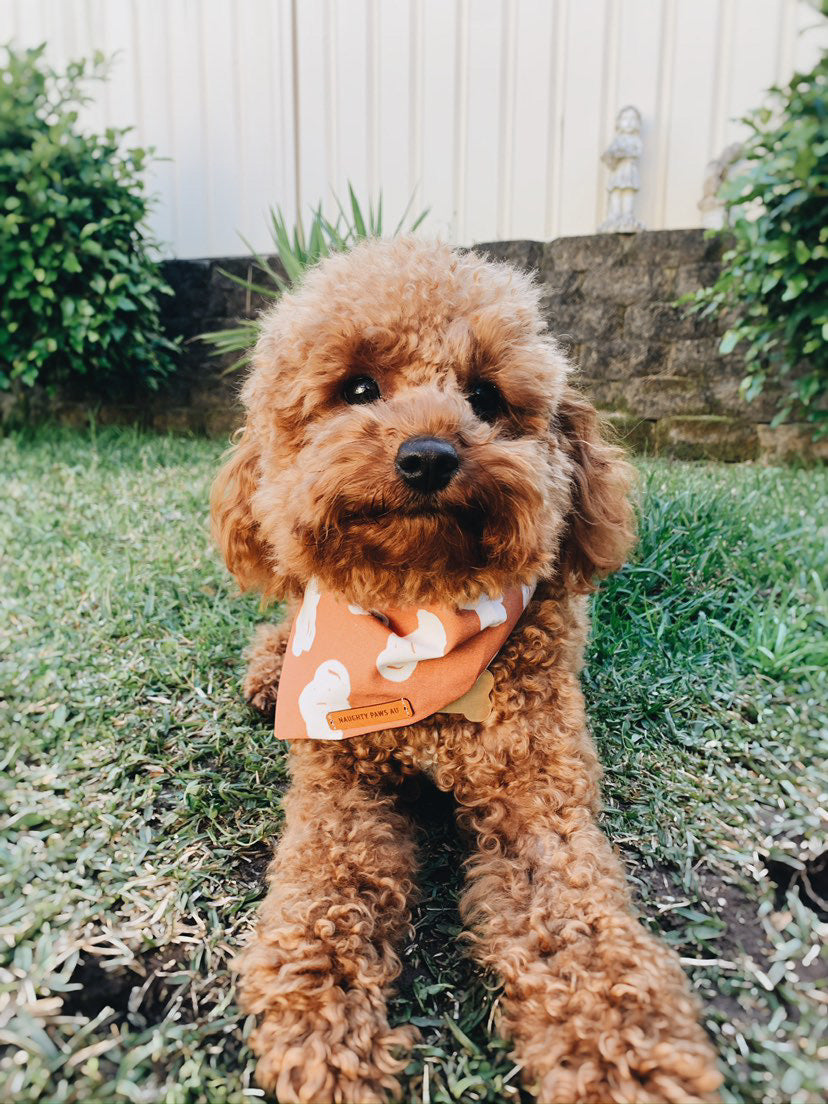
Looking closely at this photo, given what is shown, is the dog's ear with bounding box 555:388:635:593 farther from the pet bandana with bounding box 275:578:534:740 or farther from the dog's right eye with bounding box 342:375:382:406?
the dog's right eye with bounding box 342:375:382:406

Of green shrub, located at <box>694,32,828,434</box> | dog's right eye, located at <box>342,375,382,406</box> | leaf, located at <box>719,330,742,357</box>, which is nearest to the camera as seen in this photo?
dog's right eye, located at <box>342,375,382,406</box>

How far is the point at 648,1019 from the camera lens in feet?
3.44

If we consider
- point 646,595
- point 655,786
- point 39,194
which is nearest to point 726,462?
point 646,595

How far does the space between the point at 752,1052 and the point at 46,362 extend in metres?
5.32

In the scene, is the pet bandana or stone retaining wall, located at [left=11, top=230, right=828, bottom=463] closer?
the pet bandana

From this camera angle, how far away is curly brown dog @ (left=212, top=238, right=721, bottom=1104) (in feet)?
3.53

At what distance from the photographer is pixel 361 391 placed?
5.23 feet

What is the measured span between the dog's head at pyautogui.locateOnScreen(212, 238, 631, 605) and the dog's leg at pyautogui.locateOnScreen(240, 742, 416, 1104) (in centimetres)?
42

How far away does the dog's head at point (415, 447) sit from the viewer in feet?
4.54

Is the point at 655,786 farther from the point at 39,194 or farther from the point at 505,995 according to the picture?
the point at 39,194

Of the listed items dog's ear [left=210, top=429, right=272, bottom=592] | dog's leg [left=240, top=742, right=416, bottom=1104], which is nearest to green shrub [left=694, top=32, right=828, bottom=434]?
dog's ear [left=210, top=429, right=272, bottom=592]

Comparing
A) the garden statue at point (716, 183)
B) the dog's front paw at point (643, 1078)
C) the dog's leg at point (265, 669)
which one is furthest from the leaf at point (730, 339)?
the dog's front paw at point (643, 1078)

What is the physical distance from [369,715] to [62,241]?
4.42 metres

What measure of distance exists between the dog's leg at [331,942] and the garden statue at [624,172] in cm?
426
